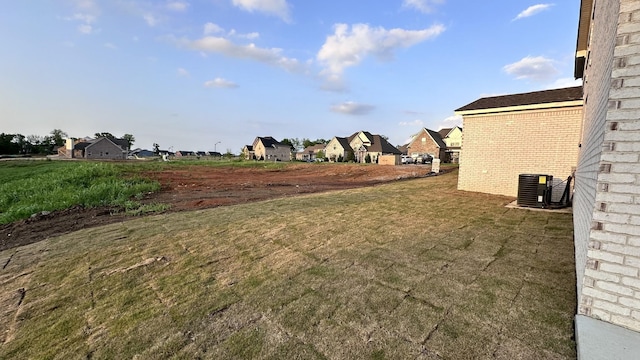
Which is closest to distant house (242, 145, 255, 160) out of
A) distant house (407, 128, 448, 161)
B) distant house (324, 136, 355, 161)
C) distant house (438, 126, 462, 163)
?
distant house (324, 136, 355, 161)

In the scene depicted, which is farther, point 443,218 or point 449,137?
point 449,137

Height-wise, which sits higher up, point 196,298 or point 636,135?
point 636,135

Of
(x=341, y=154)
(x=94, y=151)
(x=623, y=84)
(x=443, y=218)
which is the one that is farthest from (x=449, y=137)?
(x=94, y=151)

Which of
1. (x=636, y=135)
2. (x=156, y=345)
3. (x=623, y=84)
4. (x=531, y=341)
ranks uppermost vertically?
(x=623, y=84)

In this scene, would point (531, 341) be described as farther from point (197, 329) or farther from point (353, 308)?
point (197, 329)

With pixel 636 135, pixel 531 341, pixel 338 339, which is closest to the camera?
pixel 636 135

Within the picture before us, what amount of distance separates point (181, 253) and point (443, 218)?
538 centimetres

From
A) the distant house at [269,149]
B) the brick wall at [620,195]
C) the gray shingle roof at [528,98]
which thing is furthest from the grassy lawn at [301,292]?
the distant house at [269,149]

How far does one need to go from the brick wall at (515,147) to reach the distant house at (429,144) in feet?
107

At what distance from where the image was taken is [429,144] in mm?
43062

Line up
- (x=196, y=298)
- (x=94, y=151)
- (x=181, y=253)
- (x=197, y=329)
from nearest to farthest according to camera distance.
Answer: (x=197, y=329), (x=196, y=298), (x=181, y=253), (x=94, y=151)

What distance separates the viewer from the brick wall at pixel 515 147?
7668 mm

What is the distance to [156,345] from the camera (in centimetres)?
241

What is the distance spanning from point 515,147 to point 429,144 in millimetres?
36537
